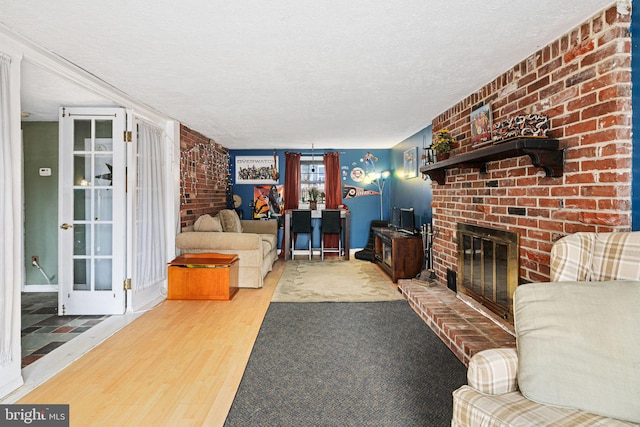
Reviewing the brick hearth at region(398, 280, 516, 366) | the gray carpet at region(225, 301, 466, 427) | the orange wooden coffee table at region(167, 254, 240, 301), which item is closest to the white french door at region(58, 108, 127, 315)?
the orange wooden coffee table at region(167, 254, 240, 301)

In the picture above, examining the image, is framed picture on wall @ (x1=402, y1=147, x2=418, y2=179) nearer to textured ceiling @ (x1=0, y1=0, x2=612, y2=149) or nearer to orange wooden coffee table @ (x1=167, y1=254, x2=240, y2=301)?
textured ceiling @ (x1=0, y1=0, x2=612, y2=149)

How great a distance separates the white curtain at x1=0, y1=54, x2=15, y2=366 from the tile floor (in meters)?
0.48

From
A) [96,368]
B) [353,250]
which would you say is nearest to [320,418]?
[96,368]

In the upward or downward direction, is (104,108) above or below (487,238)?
above

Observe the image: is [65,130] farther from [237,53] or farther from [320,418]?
[320,418]

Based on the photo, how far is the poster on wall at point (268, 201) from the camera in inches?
275

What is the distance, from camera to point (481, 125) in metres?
3.02

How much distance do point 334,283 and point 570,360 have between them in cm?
358

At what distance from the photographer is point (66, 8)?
5.91 ft

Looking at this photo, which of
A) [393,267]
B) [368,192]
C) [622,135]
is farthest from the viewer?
[368,192]

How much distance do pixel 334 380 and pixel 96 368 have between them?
165 cm

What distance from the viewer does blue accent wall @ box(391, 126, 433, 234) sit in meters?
4.73

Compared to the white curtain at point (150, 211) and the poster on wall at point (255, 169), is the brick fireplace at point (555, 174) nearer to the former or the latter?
the white curtain at point (150, 211)

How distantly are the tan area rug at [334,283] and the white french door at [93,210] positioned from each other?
5.74 ft
